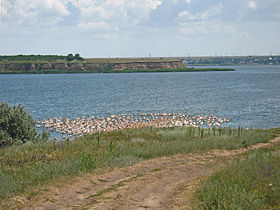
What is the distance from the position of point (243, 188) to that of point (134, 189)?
2.67 metres

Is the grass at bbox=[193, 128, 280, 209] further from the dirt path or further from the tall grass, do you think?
the dirt path

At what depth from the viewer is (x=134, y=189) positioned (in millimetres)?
8695

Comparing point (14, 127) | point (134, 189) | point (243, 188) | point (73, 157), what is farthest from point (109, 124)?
point (243, 188)

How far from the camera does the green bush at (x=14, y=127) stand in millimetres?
17406

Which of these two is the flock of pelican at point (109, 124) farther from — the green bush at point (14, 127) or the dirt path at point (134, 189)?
the dirt path at point (134, 189)

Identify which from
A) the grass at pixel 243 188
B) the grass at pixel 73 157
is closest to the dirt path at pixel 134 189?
the grass at pixel 243 188

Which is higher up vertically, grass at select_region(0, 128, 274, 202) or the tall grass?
the tall grass

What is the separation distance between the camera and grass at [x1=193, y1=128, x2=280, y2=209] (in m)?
6.81

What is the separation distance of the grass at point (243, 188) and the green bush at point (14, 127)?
1210cm

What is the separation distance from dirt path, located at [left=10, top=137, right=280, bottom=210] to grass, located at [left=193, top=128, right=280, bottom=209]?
1.67ft

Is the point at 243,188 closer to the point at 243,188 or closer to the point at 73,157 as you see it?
the point at 243,188

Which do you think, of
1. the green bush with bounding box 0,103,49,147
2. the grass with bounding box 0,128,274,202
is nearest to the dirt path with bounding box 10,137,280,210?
the grass with bounding box 0,128,274,202

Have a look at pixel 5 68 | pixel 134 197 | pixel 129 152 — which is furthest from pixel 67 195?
pixel 5 68

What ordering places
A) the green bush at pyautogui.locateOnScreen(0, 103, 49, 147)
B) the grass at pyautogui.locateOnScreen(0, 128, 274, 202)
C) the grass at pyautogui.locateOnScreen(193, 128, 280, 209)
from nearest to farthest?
the grass at pyautogui.locateOnScreen(193, 128, 280, 209)
the grass at pyautogui.locateOnScreen(0, 128, 274, 202)
the green bush at pyautogui.locateOnScreen(0, 103, 49, 147)
